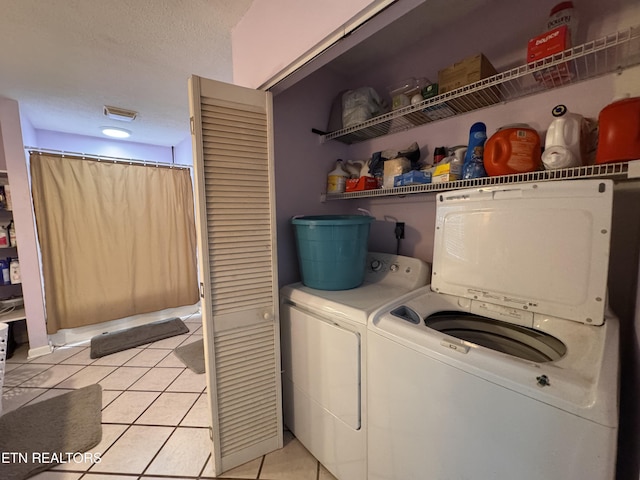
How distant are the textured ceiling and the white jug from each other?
1.52 m

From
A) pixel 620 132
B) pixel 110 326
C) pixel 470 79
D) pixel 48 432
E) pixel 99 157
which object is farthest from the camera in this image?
pixel 110 326

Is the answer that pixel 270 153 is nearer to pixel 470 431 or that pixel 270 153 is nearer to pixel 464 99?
pixel 464 99

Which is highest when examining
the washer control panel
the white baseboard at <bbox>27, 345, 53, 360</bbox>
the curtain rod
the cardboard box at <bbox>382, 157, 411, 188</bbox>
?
the curtain rod

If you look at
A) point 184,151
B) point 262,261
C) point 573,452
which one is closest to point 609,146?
point 573,452

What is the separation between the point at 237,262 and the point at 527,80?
162 centimetres

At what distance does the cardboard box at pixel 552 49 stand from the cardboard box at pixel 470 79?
6.9 inches

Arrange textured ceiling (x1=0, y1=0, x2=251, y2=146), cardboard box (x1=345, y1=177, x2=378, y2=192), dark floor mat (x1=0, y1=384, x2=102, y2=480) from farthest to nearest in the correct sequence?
cardboard box (x1=345, y1=177, x2=378, y2=192)
dark floor mat (x1=0, y1=384, x2=102, y2=480)
textured ceiling (x1=0, y1=0, x2=251, y2=146)

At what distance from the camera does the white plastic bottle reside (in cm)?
181

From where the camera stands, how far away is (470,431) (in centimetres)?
81

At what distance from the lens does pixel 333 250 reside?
1410 millimetres

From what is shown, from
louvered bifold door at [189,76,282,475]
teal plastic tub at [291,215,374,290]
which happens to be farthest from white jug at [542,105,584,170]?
louvered bifold door at [189,76,282,475]

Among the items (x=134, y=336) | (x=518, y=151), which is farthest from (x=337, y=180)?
(x=134, y=336)

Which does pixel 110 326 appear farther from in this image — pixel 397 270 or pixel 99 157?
pixel 397 270

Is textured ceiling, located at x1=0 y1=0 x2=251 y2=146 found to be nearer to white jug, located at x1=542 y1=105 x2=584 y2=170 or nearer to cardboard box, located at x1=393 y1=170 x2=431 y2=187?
cardboard box, located at x1=393 y1=170 x2=431 y2=187
